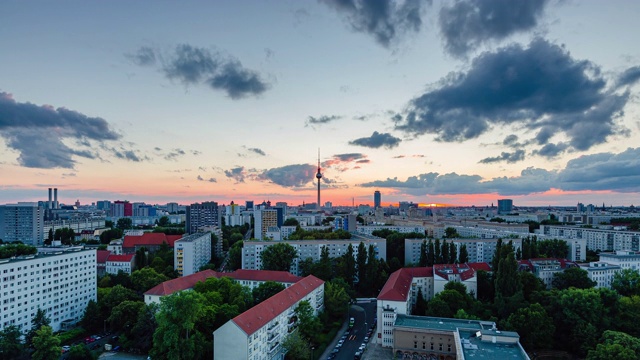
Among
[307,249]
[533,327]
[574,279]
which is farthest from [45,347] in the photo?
[574,279]

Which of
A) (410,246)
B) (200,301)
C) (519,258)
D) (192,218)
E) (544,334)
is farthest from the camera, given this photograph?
(192,218)

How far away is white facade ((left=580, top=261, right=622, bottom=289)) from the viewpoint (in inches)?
1550

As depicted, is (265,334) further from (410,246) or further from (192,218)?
(192,218)

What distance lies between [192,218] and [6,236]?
1369 inches

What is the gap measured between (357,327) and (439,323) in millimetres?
7679

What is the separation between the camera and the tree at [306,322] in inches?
1147

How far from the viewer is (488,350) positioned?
73.0ft

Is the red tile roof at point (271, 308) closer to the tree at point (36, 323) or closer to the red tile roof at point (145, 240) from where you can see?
the tree at point (36, 323)

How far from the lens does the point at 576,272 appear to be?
3719cm

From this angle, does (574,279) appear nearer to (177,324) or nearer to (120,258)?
(177,324)

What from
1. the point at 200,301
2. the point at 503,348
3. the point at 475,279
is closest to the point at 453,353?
the point at 503,348

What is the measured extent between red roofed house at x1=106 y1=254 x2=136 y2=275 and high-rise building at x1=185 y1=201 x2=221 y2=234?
4070 cm

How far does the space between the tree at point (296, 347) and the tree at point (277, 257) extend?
18980 millimetres

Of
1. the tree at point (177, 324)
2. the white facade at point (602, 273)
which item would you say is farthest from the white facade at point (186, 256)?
the white facade at point (602, 273)
